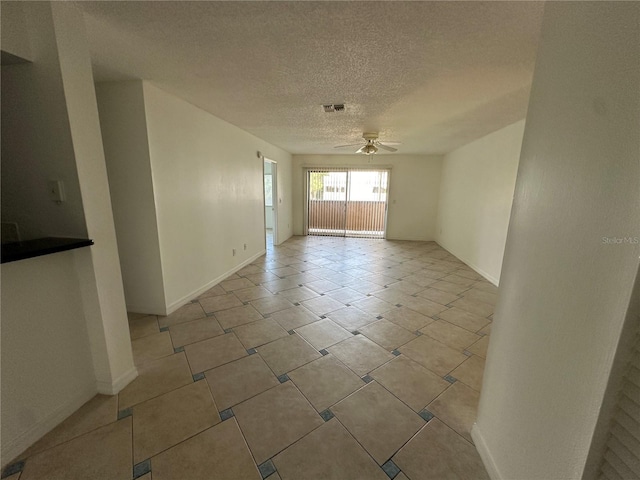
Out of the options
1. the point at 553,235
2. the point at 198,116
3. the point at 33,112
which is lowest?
the point at 553,235

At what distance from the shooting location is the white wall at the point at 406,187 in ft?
21.6

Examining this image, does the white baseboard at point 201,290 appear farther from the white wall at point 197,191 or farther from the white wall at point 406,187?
the white wall at point 406,187

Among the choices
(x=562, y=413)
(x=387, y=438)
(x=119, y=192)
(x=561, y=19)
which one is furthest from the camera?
(x=119, y=192)

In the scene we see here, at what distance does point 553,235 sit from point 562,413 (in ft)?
1.97

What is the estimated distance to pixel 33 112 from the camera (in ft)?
4.60

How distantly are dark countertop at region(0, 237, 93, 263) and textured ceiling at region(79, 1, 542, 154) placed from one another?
4.33 ft

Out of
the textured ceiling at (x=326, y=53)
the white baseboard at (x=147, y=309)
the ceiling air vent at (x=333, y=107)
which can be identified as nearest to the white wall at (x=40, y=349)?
the white baseboard at (x=147, y=309)

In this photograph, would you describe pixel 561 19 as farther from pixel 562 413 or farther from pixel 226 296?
pixel 226 296

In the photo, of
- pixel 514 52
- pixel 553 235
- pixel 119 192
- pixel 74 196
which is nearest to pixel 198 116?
pixel 119 192

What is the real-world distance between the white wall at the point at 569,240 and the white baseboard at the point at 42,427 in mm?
2402

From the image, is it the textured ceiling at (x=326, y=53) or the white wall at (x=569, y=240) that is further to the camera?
the textured ceiling at (x=326, y=53)

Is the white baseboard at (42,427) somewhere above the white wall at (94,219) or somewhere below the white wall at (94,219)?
below

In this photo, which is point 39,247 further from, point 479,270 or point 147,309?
point 479,270

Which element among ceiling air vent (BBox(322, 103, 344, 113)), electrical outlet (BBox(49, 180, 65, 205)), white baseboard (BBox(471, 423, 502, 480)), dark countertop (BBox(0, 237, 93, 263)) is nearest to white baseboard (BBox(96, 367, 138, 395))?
dark countertop (BBox(0, 237, 93, 263))
